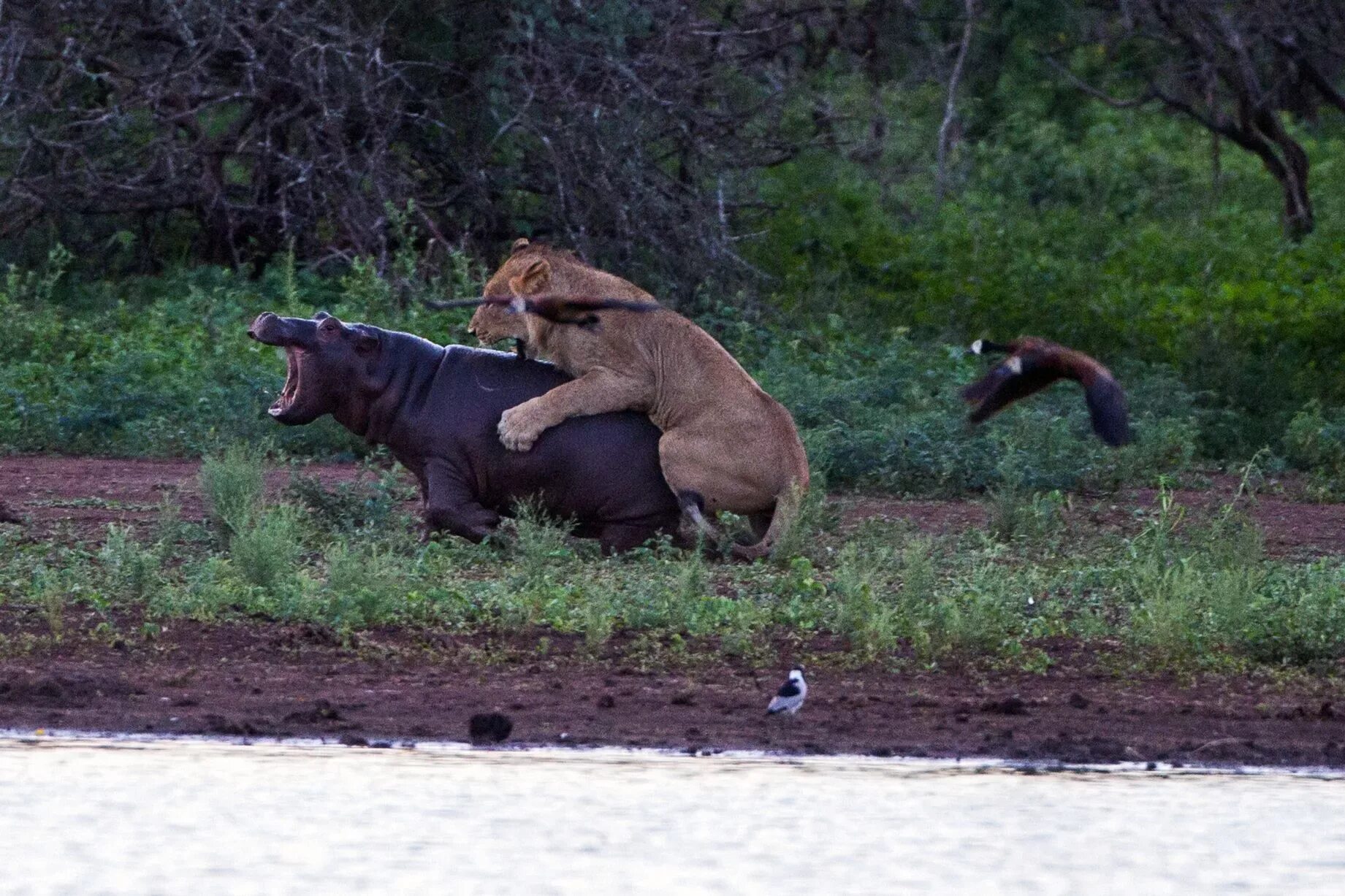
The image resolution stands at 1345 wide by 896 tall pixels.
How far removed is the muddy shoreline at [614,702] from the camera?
652 centimetres

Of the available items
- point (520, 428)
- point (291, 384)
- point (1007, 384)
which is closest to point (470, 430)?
point (520, 428)

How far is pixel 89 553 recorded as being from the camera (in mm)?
8836

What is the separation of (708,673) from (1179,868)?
2.12 meters

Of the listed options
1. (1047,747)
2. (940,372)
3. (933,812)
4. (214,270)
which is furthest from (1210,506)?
(214,270)

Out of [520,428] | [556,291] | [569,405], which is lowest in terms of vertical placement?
[520,428]

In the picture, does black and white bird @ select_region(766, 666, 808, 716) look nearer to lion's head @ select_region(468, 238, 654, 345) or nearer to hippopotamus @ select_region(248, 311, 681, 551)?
hippopotamus @ select_region(248, 311, 681, 551)

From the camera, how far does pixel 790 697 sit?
666cm

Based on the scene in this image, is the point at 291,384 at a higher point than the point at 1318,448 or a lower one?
higher

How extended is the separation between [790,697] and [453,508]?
2823 millimetres

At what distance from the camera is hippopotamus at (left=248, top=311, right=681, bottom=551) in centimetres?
920

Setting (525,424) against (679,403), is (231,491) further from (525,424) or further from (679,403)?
(679,403)

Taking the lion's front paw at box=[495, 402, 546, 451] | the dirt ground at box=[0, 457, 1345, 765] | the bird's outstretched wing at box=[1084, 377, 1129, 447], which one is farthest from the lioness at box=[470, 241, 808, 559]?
the bird's outstretched wing at box=[1084, 377, 1129, 447]

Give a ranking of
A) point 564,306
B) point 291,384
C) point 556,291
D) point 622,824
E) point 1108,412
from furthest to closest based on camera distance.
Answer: point 291,384 → point 556,291 → point 564,306 → point 1108,412 → point 622,824

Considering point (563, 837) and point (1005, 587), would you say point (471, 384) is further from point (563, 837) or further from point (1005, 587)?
point (563, 837)
